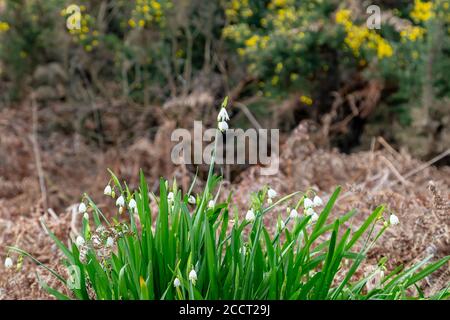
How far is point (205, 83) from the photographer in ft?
24.3

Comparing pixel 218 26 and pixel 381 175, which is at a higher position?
pixel 218 26

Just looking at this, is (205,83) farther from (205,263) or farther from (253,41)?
(205,263)

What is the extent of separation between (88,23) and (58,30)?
1.28ft

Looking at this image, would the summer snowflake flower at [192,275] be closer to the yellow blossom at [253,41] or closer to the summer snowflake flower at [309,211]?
the summer snowflake flower at [309,211]

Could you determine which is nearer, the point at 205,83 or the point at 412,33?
the point at 412,33

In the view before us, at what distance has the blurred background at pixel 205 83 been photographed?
589cm

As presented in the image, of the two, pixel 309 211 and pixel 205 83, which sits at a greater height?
pixel 309 211

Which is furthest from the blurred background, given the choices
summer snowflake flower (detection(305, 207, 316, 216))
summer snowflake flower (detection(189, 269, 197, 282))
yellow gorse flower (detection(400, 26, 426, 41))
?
summer snowflake flower (detection(189, 269, 197, 282))

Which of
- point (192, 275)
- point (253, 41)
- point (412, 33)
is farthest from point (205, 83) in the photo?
point (192, 275)

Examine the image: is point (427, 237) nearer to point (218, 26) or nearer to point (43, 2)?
point (218, 26)

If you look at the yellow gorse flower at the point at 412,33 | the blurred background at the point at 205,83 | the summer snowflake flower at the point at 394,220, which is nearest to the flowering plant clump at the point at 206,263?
the summer snowflake flower at the point at 394,220

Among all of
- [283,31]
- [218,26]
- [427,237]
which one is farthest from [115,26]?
[427,237]

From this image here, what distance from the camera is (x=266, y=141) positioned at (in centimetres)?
625

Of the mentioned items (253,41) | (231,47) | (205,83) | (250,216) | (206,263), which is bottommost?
(205,83)
